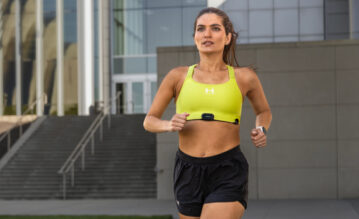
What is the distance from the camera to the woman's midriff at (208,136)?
3.65 m

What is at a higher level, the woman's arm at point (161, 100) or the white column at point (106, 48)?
the white column at point (106, 48)

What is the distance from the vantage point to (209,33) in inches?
147

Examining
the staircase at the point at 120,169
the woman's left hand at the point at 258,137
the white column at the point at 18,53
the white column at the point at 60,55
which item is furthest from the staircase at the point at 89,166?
the woman's left hand at the point at 258,137

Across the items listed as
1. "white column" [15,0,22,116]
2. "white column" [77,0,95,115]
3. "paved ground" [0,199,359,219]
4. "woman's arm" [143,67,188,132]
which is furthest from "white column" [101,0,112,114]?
"woman's arm" [143,67,188,132]

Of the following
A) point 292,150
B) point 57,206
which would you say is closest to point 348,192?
point 292,150

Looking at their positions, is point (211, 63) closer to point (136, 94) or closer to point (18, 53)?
point (136, 94)

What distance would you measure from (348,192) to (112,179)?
6929mm

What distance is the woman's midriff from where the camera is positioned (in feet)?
12.0

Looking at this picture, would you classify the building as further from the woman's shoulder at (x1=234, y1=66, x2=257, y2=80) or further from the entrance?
the woman's shoulder at (x1=234, y1=66, x2=257, y2=80)

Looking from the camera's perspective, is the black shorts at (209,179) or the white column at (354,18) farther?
the white column at (354,18)

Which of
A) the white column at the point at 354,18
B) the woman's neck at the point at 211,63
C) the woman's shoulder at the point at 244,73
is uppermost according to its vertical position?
the white column at the point at 354,18

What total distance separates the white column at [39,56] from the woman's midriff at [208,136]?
30.1 m

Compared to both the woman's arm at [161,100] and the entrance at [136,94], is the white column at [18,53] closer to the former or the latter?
the entrance at [136,94]

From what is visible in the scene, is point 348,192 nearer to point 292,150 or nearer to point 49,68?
point 292,150
